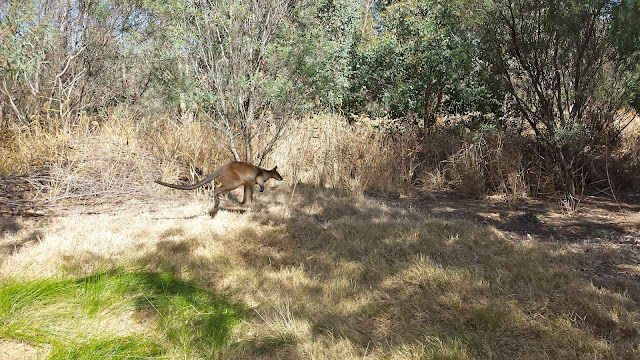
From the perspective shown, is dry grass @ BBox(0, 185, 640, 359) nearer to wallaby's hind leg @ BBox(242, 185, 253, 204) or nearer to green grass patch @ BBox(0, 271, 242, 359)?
green grass patch @ BBox(0, 271, 242, 359)

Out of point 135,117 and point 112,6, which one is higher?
point 112,6

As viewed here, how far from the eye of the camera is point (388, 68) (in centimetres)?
912

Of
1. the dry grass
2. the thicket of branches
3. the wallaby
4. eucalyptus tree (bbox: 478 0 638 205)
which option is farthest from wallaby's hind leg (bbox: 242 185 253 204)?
eucalyptus tree (bbox: 478 0 638 205)

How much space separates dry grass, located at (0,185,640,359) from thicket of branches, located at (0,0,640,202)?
2.08 m

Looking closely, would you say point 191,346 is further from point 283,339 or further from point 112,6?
point 112,6

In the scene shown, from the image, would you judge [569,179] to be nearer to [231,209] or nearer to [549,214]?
[549,214]

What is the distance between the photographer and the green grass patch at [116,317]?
219 centimetres

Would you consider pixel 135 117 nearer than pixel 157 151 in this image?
No

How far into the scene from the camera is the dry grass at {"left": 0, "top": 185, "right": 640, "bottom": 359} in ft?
7.95

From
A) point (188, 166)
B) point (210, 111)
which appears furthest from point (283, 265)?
A: point (210, 111)

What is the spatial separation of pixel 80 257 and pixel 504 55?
6292 mm

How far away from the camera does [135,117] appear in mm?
9648

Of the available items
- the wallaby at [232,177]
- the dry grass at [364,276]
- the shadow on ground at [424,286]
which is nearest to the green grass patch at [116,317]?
the dry grass at [364,276]

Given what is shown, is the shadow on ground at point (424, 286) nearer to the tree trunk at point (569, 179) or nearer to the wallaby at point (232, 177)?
the wallaby at point (232, 177)
